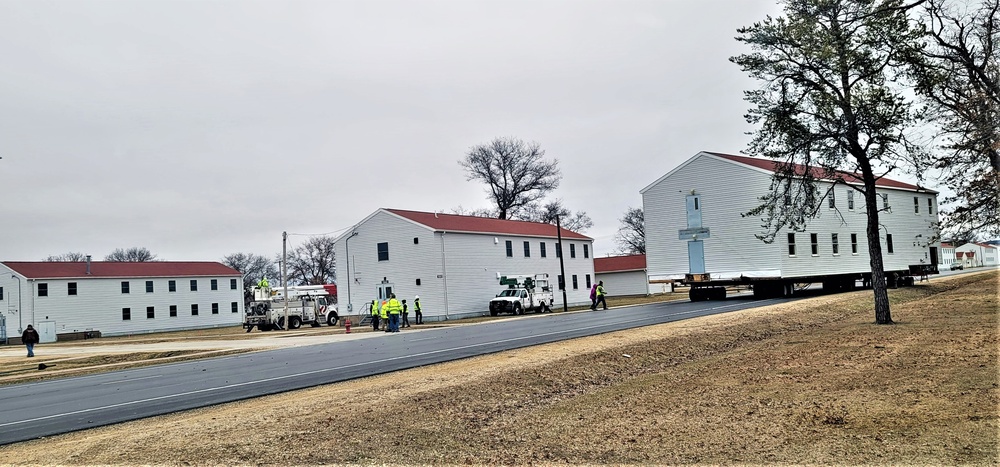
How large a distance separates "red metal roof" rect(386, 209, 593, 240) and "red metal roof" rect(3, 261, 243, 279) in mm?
30877

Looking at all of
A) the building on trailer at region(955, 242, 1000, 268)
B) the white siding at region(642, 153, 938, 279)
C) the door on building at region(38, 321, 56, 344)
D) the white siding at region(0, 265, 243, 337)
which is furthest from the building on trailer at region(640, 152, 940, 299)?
the building on trailer at region(955, 242, 1000, 268)

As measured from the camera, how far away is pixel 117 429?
11164 millimetres

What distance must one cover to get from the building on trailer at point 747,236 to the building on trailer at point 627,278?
33514 millimetres

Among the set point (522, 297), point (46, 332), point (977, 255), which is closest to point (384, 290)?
point (522, 297)

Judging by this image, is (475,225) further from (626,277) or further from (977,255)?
(977,255)

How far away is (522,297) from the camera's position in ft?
160

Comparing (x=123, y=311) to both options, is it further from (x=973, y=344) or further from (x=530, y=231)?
(x=973, y=344)

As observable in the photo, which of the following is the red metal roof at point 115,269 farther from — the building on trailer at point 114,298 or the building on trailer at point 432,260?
the building on trailer at point 432,260

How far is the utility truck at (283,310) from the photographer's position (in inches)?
1845

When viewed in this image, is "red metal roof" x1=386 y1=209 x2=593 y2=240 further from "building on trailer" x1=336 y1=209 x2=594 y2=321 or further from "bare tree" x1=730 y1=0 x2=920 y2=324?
"bare tree" x1=730 y1=0 x2=920 y2=324

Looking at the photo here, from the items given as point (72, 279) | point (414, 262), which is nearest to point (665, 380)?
point (414, 262)

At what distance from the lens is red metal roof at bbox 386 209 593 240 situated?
50531 mm

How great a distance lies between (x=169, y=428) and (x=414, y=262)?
128 ft

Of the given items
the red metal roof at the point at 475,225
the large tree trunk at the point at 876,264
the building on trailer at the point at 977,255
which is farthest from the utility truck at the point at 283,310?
the building on trailer at the point at 977,255
